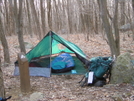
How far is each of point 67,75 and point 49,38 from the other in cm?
138

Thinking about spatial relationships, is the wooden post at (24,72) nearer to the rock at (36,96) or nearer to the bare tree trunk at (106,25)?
the rock at (36,96)

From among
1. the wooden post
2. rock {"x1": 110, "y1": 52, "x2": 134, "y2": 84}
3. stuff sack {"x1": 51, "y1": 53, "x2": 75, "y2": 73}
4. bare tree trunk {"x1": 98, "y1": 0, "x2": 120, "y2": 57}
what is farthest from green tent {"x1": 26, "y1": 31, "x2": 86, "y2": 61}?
the wooden post

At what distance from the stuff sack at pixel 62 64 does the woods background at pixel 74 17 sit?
143cm

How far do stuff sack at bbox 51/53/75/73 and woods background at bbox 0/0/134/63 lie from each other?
4.70 feet

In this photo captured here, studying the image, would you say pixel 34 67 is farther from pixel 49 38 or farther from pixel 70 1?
pixel 70 1

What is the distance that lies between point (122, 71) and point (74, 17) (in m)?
20.0

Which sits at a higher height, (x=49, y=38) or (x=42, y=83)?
(x=49, y=38)

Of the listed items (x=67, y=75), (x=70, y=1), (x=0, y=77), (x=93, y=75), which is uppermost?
(x=70, y=1)

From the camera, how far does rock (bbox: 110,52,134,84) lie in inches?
157

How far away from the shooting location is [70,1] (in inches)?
790

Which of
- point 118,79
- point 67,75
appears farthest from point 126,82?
point 67,75

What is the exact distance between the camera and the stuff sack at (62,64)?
578 cm

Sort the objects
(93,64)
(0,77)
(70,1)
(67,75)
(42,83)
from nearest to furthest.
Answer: (0,77) < (93,64) < (42,83) < (67,75) < (70,1)

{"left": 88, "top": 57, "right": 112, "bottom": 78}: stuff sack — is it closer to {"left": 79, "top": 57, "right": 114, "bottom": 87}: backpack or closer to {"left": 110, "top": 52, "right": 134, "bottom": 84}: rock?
{"left": 79, "top": 57, "right": 114, "bottom": 87}: backpack
